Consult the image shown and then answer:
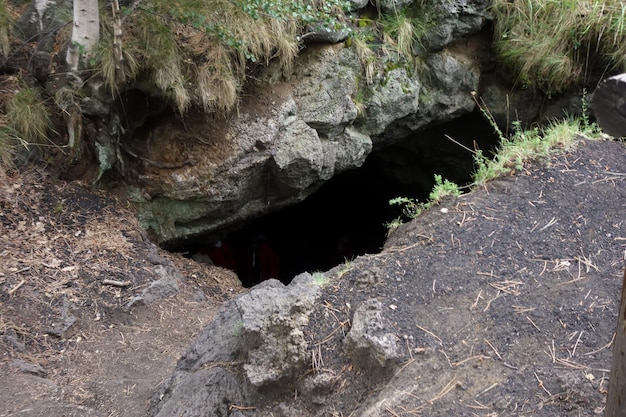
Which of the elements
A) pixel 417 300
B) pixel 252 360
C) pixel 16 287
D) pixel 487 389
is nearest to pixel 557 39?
pixel 417 300

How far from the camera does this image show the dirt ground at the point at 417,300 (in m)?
2.94

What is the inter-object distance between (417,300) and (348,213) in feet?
25.7

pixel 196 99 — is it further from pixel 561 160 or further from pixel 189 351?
pixel 561 160

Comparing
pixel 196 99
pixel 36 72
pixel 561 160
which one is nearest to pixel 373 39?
pixel 196 99

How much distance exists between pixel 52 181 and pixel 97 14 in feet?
5.42

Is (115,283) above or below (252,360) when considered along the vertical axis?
below

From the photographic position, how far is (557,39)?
6375 mm

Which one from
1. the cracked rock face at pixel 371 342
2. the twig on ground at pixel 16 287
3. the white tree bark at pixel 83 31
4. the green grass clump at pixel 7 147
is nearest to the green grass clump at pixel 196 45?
the white tree bark at pixel 83 31

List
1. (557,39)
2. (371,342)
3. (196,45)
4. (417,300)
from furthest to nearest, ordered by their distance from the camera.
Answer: (557,39) < (196,45) < (417,300) < (371,342)

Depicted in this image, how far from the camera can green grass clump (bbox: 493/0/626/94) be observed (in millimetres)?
6191

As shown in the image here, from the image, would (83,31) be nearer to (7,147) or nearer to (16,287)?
(7,147)

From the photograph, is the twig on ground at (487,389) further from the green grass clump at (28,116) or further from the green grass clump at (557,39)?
the green grass clump at (557,39)

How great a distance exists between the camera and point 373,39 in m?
6.39

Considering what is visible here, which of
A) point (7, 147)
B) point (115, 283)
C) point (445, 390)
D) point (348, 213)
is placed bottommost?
point (348, 213)
